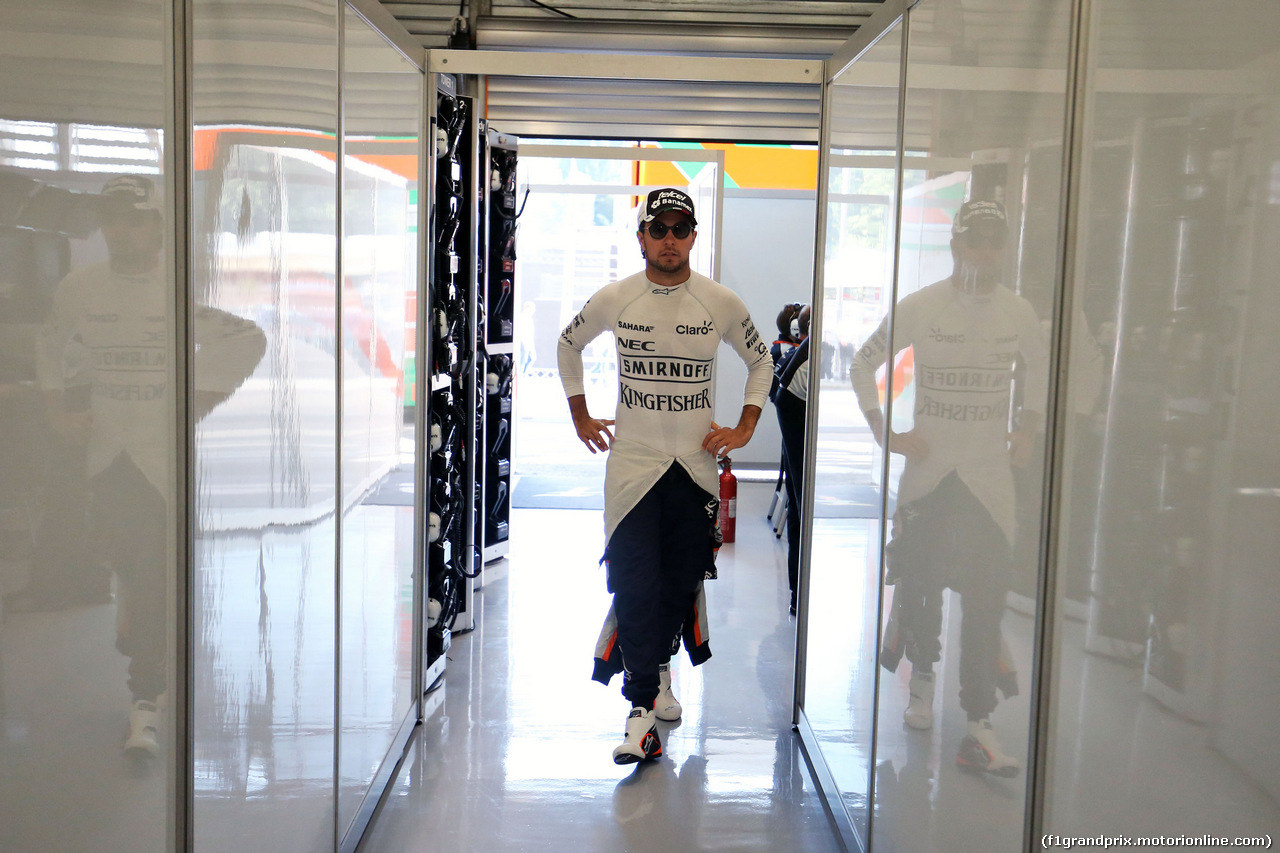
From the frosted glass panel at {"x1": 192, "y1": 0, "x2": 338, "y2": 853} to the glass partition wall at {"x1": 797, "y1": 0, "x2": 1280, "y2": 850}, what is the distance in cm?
133

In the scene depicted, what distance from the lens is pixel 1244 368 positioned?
4.04 ft

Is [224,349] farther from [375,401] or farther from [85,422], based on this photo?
[375,401]

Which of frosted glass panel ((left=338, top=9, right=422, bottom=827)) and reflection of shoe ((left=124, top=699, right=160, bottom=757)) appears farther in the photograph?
frosted glass panel ((left=338, top=9, right=422, bottom=827))

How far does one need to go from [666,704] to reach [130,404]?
8.90 feet

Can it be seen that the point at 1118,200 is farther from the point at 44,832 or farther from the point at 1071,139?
the point at 44,832

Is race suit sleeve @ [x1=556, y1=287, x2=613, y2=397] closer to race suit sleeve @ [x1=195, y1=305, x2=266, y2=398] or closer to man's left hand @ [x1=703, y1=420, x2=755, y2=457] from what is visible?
man's left hand @ [x1=703, y1=420, x2=755, y2=457]

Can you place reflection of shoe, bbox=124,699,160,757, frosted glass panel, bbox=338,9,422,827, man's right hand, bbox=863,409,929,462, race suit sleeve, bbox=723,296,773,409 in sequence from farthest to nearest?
race suit sleeve, bbox=723,296,773,409 → frosted glass panel, bbox=338,9,422,827 → man's right hand, bbox=863,409,929,462 → reflection of shoe, bbox=124,699,160,757

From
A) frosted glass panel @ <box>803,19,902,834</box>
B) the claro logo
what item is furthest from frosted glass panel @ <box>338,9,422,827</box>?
frosted glass panel @ <box>803,19,902,834</box>

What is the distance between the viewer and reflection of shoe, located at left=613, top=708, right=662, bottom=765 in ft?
11.3

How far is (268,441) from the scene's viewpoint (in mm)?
2049

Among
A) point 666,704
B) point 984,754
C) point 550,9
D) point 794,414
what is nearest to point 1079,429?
point 984,754

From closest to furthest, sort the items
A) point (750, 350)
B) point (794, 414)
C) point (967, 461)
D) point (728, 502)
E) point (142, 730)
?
point (142, 730)
point (967, 461)
point (750, 350)
point (794, 414)
point (728, 502)

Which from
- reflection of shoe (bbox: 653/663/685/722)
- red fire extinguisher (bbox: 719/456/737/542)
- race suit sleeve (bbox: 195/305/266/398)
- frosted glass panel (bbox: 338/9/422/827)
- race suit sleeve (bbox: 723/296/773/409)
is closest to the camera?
race suit sleeve (bbox: 195/305/266/398)

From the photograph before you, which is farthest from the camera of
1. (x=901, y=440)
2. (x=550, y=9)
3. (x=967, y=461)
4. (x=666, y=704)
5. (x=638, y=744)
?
(x=550, y=9)
